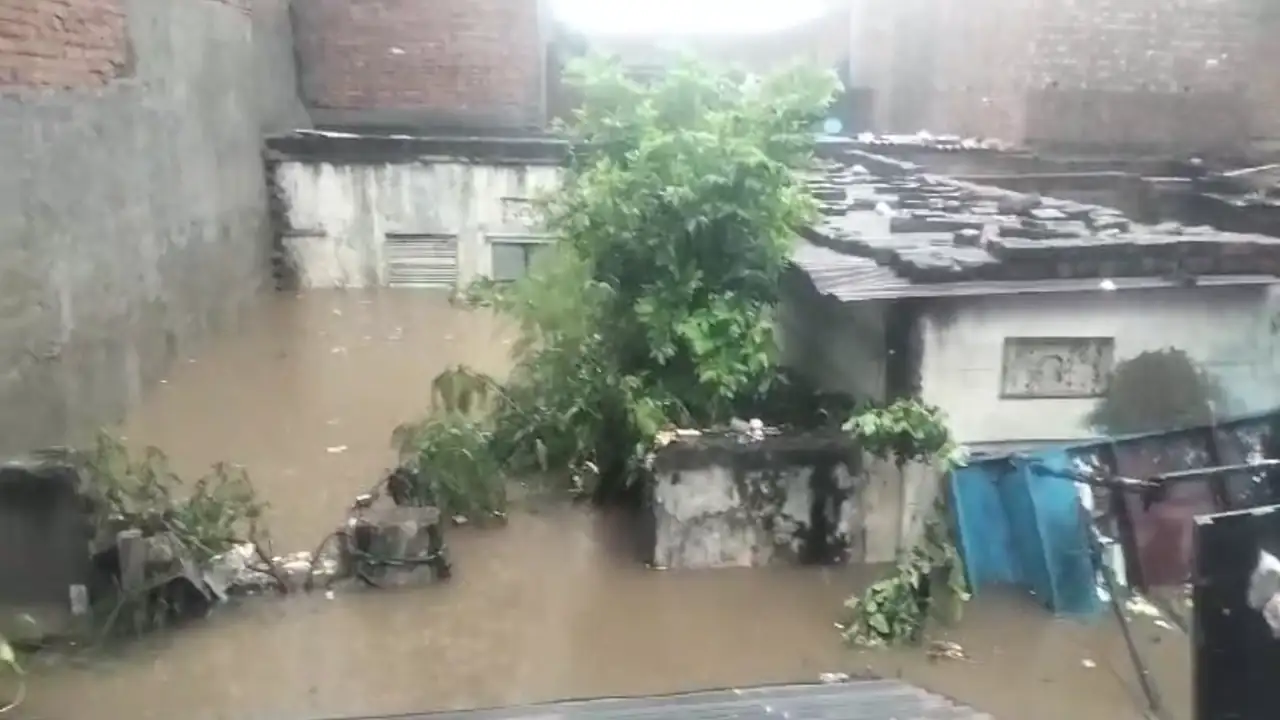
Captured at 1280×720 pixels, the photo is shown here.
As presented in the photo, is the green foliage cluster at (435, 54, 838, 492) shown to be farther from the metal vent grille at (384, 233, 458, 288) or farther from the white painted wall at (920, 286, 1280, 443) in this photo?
the metal vent grille at (384, 233, 458, 288)

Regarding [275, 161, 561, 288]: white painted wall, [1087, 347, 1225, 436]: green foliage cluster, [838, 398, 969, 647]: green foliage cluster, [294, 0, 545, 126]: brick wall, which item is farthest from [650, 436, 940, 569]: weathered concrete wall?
[294, 0, 545, 126]: brick wall

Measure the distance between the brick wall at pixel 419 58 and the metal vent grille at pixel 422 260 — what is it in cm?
245

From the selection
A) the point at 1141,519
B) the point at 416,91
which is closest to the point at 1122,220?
the point at 1141,519

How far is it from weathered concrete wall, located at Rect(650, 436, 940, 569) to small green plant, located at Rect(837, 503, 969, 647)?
387 millimetres

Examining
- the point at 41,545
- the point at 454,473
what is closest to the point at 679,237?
the point at 454,473

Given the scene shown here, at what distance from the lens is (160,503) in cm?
598

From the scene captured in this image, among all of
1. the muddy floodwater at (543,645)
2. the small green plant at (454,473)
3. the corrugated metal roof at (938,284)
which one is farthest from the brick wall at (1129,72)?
the small green plant at (454,473)

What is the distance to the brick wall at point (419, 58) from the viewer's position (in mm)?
15281

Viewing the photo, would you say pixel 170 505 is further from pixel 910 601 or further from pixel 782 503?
pixel 910 601

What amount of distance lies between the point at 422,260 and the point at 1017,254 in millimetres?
9334

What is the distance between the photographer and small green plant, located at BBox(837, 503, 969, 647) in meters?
5.39

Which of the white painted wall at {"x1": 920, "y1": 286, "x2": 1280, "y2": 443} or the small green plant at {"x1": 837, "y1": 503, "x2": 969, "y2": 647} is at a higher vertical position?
the white painted wall at {"x1": 920, "y1": 286, "x2": 1280, "y2": 443}

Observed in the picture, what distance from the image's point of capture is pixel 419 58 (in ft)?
51.0

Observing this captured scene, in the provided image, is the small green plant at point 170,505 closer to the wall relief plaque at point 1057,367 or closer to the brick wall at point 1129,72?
the wall relief plaque at point 1057,367
